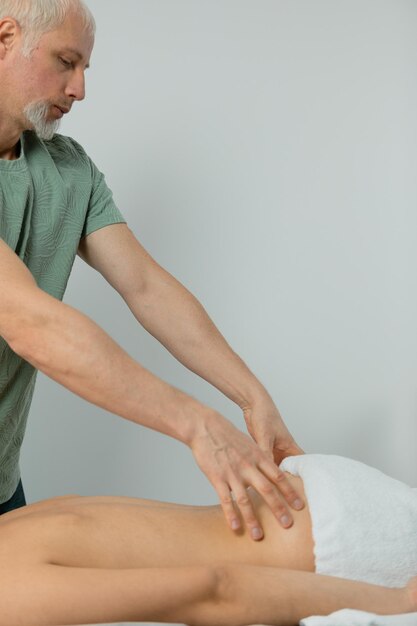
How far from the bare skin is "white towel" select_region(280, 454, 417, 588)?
33 millimetres

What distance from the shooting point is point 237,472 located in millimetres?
1622

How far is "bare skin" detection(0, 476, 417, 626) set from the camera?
4.81 feet

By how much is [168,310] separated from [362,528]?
885 millimetres

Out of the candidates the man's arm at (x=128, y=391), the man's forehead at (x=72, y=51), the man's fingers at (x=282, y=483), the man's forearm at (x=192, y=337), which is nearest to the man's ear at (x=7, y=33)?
the man's forehead at (x=72, y=51)

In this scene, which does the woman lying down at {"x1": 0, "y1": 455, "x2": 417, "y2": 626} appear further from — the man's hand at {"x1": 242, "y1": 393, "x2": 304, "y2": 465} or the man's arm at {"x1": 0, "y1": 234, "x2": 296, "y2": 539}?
the man's hand at {"x1": 242, "y1": 393, "x2": 304, "y2": 465}

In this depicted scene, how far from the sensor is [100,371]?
161 centimetres

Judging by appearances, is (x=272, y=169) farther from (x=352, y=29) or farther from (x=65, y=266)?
(x=65, y=266)

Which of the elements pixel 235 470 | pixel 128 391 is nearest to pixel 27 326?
pixel 128 391

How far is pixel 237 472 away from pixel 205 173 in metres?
1.63

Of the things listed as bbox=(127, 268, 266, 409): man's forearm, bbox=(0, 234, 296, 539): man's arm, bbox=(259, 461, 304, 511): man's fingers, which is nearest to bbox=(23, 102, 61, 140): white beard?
bbox=(127, 268, 266, 409): man's forearm

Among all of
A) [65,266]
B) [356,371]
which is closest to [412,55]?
[356,371]

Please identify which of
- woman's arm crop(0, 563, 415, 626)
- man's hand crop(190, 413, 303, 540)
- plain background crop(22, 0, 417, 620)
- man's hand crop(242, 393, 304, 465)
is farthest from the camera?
plain background crop(22, 0, 417, 620)

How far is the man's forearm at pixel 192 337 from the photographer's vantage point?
2.21m

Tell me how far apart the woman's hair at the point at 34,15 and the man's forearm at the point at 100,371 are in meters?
0.82
